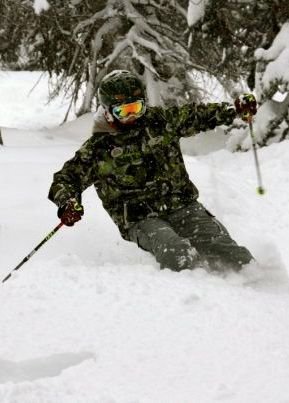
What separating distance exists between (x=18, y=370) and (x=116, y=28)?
1105 cm

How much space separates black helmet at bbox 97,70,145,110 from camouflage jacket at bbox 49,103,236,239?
7.9 inches

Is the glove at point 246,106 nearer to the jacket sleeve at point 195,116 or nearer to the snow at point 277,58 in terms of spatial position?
the jacket sleeve at point 195,116

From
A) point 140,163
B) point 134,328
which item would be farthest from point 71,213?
point 134,328

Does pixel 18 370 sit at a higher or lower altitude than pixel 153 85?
higher

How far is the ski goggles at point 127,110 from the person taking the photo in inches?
198

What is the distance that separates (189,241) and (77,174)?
1115 millimetres

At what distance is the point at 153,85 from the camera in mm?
12781

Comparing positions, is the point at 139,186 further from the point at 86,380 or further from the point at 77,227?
the point at 86,380

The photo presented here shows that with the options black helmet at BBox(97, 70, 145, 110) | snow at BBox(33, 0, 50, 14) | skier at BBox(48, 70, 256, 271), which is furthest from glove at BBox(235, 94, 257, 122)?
snow at BBox(33, 0, 50, 14)

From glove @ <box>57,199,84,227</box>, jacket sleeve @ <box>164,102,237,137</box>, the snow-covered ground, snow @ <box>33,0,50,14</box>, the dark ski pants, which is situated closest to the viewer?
the snow-covered ground

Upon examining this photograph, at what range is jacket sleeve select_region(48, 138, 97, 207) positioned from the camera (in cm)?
500

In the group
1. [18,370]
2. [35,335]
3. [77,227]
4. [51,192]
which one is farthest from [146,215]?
[18,370]

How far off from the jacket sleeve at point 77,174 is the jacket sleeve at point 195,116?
0.76 meters

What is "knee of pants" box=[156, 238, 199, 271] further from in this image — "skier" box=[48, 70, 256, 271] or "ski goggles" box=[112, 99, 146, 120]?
"ski goggles" box=[112, 99, 146, 120]
